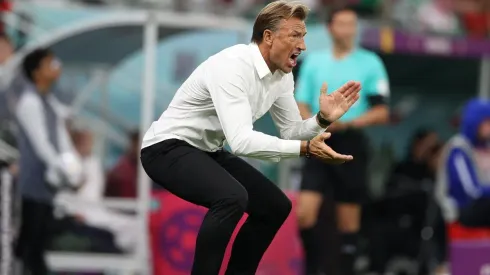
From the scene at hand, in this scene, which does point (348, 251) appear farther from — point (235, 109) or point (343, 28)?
point (235, 109)

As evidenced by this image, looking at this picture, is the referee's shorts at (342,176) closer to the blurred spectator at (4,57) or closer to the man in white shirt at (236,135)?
the man in white shirt at (236,135)

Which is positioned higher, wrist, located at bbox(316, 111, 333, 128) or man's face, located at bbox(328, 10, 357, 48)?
man's face, located at bbox(328, 10, 357, 48)

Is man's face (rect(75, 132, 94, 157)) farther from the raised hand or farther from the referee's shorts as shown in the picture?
the raised hand

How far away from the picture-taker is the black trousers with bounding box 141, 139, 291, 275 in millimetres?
6648

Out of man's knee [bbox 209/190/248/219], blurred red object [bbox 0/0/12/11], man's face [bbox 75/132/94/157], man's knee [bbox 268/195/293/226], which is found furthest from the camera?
man's face [bbox 75/132/94/157]

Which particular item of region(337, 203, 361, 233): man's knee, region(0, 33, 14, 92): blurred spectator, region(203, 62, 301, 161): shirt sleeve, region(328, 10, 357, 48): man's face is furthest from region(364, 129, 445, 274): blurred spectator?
region(203, 62, 301, 161): shirt sleeve

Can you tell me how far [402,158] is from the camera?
14.2 metres

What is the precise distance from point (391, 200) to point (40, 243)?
4455 mm

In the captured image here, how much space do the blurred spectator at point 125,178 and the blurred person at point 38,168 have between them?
8.07 feet

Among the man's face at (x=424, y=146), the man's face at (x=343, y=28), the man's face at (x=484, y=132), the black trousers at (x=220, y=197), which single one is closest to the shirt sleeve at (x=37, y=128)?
the man's face at (x=343, y=28)

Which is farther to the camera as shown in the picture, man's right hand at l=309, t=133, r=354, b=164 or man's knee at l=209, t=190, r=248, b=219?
man's knee at l=209, t=190, r=248, b=219

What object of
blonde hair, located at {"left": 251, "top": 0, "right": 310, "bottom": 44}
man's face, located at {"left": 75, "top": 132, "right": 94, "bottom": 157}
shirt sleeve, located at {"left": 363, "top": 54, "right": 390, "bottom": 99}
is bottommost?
man's face, located at {"left": 75, "top": 132, "right": 94, "bottom": 157}

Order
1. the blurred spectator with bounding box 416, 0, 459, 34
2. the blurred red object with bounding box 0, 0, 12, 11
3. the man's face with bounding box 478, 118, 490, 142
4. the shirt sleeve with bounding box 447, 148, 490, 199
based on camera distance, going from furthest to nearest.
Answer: the blurred spectator with bounding box 416, 0, 459, 34 → the blurred red object with bounding box 0, 0, 12, 11 → the man's face with bounding box 478, 118, 490, 142 → the shirt sleeve with bounding box 447, 148, 490, 199

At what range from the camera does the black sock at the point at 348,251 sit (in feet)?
30.9
